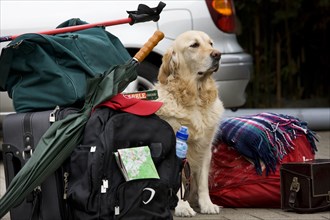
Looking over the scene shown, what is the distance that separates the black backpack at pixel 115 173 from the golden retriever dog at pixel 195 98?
3.26 feet

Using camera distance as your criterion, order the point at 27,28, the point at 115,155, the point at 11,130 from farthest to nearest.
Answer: the point at 27,28, the point at 11,130, the point at 115,155

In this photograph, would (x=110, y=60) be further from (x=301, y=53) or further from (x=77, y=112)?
(x=301, y=53)

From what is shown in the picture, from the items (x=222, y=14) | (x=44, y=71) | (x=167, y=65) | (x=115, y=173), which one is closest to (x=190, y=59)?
(x=167, y=65)

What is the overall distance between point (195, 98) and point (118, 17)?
1.88 metres

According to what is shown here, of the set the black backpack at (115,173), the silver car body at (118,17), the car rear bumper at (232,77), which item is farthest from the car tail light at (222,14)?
the black backpack at (115,173)

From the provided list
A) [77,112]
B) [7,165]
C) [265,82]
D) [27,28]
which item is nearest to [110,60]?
[77,112]

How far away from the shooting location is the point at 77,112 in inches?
175

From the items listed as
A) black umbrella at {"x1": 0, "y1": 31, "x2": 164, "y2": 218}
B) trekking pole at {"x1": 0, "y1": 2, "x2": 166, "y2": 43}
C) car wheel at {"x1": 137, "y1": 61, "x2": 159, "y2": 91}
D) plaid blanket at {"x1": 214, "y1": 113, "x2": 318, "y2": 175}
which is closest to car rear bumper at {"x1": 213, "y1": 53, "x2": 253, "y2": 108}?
car wheel at {"x1": 137, "y1": 61, "x2": 159, "y2": 91}

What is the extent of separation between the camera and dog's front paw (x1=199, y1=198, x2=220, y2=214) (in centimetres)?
537

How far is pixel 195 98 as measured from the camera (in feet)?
18.1

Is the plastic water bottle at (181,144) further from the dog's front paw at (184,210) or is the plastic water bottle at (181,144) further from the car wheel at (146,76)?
the car wheel at (146,76)

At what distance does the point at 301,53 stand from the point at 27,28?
4.97 m

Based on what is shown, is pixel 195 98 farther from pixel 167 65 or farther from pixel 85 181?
Result: pixel 85 181

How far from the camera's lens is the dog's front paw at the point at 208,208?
17.6 ft
